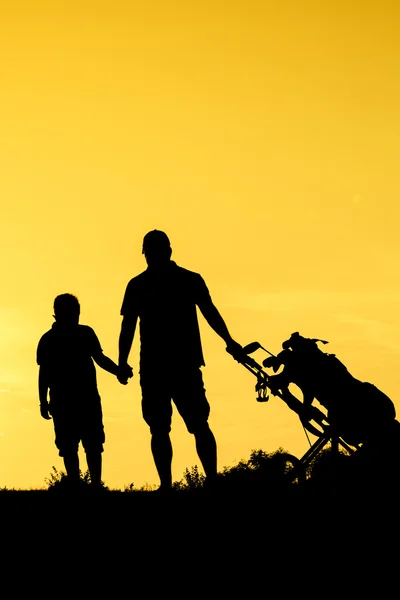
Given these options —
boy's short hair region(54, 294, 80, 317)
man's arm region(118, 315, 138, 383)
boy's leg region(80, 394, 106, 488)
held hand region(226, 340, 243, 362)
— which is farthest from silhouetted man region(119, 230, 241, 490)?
boy's leg region(80, 394, 106, 488)

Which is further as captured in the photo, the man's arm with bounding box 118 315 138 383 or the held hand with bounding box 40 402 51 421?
the held hand with bounding box 40 402 51 421

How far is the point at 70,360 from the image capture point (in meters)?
12.6

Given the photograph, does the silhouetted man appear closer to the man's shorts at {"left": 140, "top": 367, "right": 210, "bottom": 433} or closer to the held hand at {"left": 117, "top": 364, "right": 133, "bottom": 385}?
the man's shorts at {"left": 140, "top": 367, "right": 210, "bottom": 433}

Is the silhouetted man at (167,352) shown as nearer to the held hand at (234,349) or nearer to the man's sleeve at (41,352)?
the held hand at (234,349)

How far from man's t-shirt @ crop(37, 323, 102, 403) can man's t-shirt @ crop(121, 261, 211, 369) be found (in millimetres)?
1506

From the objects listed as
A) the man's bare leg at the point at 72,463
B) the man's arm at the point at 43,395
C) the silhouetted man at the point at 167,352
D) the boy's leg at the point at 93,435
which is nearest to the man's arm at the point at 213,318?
the silhouetted man at the point at 167,352

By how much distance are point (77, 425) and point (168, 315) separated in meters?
2.27

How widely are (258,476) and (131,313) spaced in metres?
2.40

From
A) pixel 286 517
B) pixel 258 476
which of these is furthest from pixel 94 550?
pixel 258 476

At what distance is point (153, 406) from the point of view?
36.7ft

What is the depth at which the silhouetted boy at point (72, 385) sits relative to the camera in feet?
41.4

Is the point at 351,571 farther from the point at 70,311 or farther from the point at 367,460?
the point at 70,311

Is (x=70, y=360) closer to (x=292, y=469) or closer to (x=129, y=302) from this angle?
(x=129, y=302)

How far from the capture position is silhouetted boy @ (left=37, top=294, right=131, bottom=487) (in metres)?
12.6
